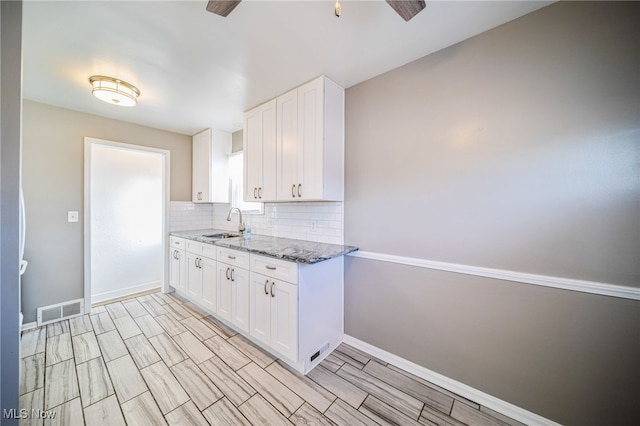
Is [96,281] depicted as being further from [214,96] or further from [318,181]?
[318,181]

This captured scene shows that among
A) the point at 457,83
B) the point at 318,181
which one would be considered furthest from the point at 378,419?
the point at 457,83

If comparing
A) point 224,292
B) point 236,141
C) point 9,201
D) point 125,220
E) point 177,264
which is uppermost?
point 236,141

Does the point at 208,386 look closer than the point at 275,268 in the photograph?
Yes

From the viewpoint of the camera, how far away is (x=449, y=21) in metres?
1.45

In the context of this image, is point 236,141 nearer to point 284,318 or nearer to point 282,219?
point 282,219

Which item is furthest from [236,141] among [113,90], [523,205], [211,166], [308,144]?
[523,205]

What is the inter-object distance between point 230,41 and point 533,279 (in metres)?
2.61

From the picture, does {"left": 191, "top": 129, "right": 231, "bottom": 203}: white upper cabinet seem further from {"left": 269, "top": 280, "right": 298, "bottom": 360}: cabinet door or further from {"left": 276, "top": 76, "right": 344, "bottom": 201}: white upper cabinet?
{"left": 269, "top": 280, "right": 298, "bottom": 360}: cabinet door

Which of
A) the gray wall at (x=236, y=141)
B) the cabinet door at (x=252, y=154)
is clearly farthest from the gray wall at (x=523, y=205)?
the gray wall at (x=236, y=141)

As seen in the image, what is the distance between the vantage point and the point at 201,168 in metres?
3.57

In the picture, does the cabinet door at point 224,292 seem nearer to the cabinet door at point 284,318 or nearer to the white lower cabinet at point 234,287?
the white lower cabinet at point 234,287

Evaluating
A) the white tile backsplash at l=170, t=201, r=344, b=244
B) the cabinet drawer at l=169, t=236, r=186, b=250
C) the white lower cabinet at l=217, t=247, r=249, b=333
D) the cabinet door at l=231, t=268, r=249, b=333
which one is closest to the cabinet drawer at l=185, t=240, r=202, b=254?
the cabinet drawer at l=169, t=236, r=186, b=250

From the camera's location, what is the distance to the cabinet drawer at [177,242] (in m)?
3.13

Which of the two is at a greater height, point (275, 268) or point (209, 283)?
point (275, 268)
